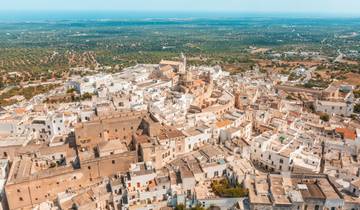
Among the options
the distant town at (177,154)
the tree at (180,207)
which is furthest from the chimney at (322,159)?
the tree at (180,207)

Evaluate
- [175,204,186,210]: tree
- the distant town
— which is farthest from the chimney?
[175,204,186,210]: tree

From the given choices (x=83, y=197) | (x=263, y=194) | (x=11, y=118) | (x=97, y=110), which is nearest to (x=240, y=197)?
(x=263, y=194)

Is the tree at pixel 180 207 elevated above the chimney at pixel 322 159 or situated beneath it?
situated beneath

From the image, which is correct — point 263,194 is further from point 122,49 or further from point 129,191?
point 122,49

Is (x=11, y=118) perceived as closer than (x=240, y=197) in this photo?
No

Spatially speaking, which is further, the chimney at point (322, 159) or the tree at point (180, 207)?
the chimney at point (322, 159)

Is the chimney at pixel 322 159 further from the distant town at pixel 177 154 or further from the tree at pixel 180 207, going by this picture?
the tree at pixel 180 207

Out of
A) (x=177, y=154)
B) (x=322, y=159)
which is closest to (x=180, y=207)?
(x=177, y=154)

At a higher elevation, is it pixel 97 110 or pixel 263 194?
pixel 97 110
